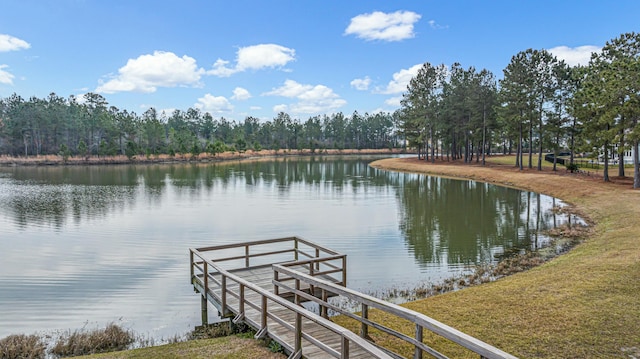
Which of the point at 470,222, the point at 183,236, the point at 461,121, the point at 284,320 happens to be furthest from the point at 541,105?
the point at 284,320

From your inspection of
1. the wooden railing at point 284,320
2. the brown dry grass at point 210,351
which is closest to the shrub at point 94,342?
the brown dry grass at point 210,351

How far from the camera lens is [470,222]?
24.4 metres

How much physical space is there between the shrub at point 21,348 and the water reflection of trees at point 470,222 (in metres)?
12.3

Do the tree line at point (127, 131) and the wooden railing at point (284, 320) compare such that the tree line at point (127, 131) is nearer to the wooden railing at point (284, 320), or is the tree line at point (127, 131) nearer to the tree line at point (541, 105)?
the tree line at point (541, 105)

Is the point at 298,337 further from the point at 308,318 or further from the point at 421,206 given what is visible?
the point at 421,206

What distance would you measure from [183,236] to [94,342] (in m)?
11.6

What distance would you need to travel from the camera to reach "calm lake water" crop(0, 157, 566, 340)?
11.9 metres

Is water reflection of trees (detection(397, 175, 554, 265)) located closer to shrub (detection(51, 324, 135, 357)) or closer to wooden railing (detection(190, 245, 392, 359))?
wooden railing (detection(190, 245, 392, 359))

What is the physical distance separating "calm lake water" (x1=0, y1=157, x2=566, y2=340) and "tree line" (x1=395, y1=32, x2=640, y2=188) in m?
8.83

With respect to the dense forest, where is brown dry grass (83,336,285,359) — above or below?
below

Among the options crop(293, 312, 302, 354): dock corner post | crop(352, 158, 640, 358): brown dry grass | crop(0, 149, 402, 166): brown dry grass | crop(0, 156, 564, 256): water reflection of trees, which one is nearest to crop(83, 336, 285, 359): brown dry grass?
crop(293, 312, 302, 354): dock corner post

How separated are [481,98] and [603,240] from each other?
46.7 meters

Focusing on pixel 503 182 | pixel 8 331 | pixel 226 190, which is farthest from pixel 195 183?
pixel 8 331

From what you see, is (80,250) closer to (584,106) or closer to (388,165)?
(584,106)
